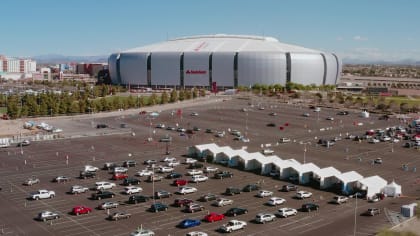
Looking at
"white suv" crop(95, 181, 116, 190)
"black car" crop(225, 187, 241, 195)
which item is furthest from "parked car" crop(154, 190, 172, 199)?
"black car" crop(225, 187, 241, 195)

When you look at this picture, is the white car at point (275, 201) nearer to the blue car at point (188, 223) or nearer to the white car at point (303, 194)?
the white car at point (303, 194)

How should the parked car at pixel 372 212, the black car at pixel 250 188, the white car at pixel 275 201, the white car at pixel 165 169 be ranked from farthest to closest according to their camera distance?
the white car at pixel 165 169 → the black car at pixel 250 188 → the white car at pixel 275 201 → the parked car at pixel 372 212

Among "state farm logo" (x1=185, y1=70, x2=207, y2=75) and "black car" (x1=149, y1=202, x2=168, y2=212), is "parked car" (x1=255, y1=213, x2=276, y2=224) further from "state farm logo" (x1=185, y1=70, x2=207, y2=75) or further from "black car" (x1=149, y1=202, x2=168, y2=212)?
"state farm logo" (x1=185, y1=70, x2=207, y2=75)

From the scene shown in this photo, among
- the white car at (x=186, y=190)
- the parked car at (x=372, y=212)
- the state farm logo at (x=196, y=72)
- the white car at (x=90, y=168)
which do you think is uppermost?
the state farm logo at (x=196, y=72)

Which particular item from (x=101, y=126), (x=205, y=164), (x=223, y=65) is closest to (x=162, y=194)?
(x=205, y=164)

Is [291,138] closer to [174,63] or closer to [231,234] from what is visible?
[231,234]

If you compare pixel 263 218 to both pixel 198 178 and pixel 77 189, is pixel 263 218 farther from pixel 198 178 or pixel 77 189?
pixel 77 189

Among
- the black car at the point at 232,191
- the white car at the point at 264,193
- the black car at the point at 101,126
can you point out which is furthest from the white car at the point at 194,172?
the black car at the point at 101,126
